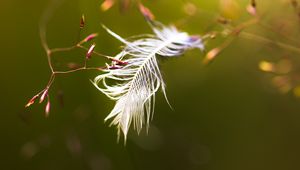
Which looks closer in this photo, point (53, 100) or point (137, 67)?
point (137, 67)

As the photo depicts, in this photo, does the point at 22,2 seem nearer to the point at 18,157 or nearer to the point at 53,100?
the point at 53,100

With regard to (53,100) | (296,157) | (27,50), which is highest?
(27,50)

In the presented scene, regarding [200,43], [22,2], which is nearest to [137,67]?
[200,43]

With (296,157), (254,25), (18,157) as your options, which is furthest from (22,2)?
(296,157)

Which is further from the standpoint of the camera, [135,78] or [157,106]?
[157,106]

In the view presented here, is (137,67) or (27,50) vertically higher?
(27,50)

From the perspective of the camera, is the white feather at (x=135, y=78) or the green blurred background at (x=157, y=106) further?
the green blurred background at (x=157, y=106)

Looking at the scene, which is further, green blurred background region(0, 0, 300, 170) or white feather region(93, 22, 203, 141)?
green blurred background region(0, 0, 300, 170)
